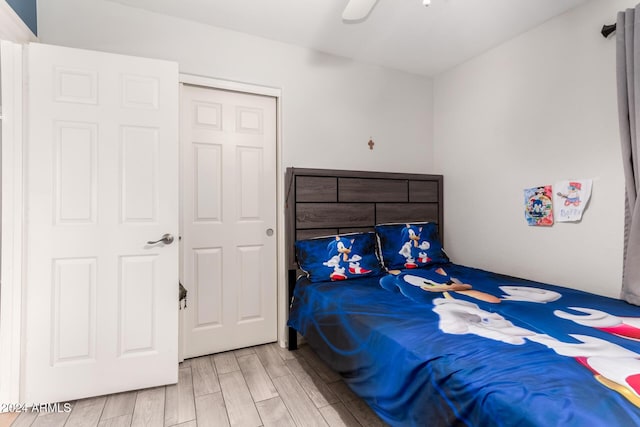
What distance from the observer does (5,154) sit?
5.60ft

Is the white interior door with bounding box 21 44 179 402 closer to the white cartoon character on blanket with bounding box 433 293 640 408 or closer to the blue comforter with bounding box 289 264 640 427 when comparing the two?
Answer: the blue comforter with bounding box 289 264 640 427

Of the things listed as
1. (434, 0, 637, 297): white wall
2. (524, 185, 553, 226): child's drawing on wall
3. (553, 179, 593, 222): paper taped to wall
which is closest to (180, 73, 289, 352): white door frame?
(434, 0, 637, 297): white wall

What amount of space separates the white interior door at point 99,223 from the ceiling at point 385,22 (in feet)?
1.97

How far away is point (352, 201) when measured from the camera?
273 cm

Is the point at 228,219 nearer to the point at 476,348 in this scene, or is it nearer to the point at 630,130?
the point at 476,348

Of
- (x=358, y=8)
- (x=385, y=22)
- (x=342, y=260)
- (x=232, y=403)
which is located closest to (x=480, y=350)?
(x=342, y=260)

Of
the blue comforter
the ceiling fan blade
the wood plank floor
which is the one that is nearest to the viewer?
the blue comforter

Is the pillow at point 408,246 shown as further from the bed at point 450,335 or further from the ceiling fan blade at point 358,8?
the ceiling fan blade at point 358,8

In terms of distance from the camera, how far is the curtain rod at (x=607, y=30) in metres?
1.86

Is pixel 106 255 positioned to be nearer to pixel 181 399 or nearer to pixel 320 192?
pixel 181 399

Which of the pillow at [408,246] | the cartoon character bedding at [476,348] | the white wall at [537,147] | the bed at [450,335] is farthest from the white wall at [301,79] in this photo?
the cartoon character bedding at [476,348]

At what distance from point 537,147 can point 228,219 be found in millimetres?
2431

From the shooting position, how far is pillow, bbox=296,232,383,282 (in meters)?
2.25

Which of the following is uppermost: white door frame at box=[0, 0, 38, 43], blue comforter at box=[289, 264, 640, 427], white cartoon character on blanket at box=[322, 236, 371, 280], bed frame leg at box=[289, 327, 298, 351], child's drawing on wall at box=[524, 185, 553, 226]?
white door frame at box=[0, 0, 38, 43]
